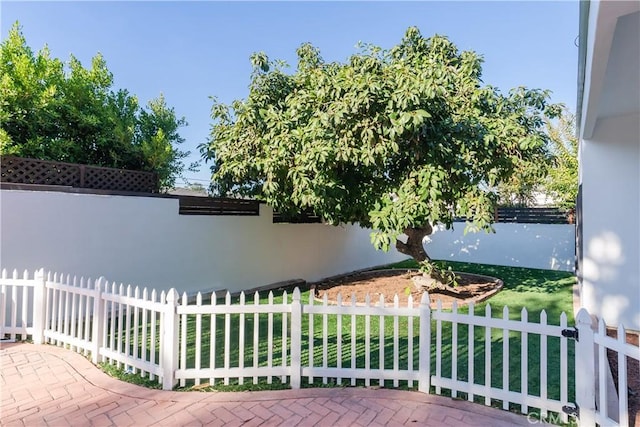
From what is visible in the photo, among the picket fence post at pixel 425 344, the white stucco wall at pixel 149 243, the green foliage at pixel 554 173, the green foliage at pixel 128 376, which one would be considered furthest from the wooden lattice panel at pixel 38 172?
the green foliage at pixel 554 173

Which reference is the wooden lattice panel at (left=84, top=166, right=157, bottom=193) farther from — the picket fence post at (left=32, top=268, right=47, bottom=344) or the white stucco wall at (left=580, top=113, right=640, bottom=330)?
the white stucco wall at (left=580, top=113, right=640, bottom=330)

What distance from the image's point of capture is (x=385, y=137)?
5797 mm

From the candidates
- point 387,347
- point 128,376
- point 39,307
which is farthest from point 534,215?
point 39,307

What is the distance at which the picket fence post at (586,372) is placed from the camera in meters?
2.71

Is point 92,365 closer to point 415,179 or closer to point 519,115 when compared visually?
point 415,179

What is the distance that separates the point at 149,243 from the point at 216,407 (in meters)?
4.42

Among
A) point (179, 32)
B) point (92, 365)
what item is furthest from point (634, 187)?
point (179, 32)

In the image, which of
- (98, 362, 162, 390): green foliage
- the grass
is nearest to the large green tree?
the grass

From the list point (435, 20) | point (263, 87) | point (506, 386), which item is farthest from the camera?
point (435, 20)

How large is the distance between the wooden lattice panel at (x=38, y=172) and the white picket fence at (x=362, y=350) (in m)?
1.67

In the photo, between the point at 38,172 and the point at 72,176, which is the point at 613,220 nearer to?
the point at 72,176

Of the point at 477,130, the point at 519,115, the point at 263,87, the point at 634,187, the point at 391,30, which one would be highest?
the point at 391,30

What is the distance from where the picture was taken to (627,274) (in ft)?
18.5

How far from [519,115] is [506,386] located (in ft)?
18.6
